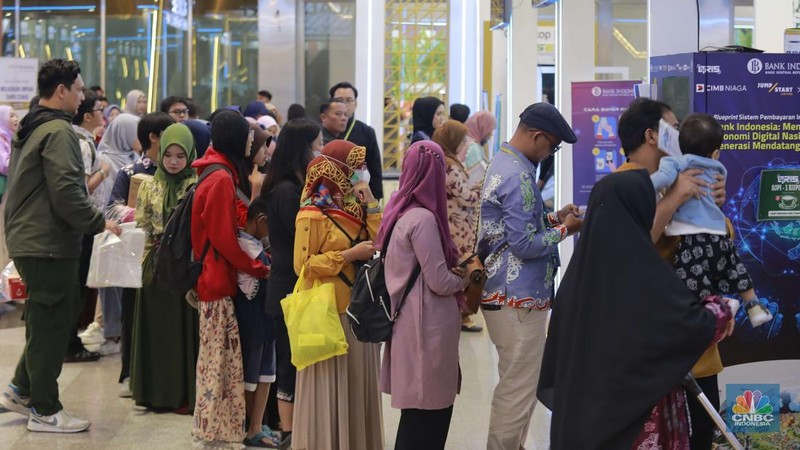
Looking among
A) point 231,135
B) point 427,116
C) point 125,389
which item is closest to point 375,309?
point 231,135

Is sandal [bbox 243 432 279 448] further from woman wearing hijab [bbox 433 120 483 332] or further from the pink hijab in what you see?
the pink hijab

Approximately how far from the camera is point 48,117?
5.57 meters

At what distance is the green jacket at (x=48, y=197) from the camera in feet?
17.9

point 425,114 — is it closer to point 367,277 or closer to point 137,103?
point 137,103

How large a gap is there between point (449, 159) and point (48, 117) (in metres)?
2.62

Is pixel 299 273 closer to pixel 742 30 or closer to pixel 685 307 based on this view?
pixel 685 307

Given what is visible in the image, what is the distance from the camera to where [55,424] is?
18.8 feet

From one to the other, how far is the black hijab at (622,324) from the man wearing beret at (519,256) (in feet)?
3.81

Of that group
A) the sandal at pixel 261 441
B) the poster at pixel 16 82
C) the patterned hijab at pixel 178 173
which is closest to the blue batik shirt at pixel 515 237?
the sandal at pixel 261 441

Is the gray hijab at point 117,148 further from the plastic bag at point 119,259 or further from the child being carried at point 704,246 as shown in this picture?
the child being carried at point 704,246

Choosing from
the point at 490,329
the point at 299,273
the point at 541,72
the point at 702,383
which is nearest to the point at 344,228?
the point at 299,273

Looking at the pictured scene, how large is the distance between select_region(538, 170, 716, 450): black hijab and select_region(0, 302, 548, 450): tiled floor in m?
2.19

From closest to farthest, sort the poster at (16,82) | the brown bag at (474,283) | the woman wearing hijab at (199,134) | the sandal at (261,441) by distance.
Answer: the brown bag at (474,283)
the sandal at (261,441)
the woman wearing hijab at (199,134)
the poster at (16,82)

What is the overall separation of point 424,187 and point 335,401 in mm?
1066
